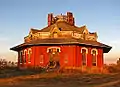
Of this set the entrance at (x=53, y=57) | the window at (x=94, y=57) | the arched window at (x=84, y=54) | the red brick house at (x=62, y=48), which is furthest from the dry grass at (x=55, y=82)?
the window at (x=94, y=57)

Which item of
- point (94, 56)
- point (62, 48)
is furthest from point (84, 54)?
point (62, 48)

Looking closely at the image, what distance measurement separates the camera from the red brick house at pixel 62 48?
133 feet

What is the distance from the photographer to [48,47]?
41.2 m

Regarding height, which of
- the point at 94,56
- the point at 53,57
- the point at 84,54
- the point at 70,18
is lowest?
the point at 53,57

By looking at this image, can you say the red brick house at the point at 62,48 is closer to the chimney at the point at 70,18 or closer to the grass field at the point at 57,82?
the chimney at the point at 70,18

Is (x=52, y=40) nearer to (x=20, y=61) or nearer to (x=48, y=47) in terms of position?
(x=48, y=47)

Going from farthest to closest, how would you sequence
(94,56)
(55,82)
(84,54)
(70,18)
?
(70,18)
(94,56)
(84,54)
(55,82)

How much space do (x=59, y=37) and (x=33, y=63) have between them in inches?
218

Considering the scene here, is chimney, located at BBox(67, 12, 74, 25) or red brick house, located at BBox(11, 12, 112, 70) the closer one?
red brick house, located at BBox(11, 12, 112, 70)

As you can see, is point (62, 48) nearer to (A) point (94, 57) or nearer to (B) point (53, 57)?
(B) point (53, 57)

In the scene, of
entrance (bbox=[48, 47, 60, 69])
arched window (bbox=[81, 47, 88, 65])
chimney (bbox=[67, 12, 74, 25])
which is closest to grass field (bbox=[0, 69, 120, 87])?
entrance (bbox=[48, 47, 60, 69])

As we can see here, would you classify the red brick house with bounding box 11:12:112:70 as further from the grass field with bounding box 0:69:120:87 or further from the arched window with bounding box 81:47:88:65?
the grass field with bounding box 0:69:120:87

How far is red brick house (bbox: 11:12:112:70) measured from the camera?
40562 mm

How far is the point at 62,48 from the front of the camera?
40750 mm
